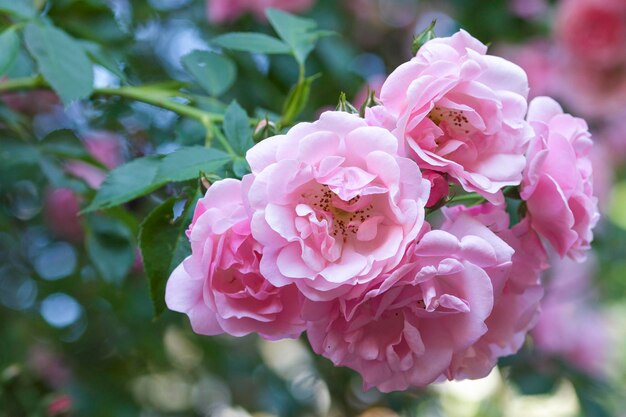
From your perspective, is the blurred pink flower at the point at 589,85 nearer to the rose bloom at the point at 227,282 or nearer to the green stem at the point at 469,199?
the green stem at the point at 469,199

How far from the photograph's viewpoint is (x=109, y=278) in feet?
2.66

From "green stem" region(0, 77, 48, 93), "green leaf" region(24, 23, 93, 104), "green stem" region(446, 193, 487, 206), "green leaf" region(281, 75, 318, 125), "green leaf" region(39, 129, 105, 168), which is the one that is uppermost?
"green stem" region(446, 193, 487, 206)

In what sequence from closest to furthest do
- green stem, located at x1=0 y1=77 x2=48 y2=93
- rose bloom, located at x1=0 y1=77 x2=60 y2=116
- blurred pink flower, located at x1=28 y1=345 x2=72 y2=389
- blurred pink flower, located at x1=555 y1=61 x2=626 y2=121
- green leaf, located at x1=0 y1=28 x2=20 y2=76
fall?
green leaf, located at x1=0 y1=28 x2=20 y2=76
green stem, located at x1=0 y1=77 x2=48 y2=93
rose bloom, located at x1=0 y1=77 x2=60 y2=116
blurred pink flower, located at x1=28 y1=345 x2=72 y2=389
blurred pink flower, located at x1=555 y1=61 x2=626 y2=121

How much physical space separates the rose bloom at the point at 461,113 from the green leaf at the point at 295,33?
0.24 m

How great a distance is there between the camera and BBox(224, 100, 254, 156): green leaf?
58 centimetres

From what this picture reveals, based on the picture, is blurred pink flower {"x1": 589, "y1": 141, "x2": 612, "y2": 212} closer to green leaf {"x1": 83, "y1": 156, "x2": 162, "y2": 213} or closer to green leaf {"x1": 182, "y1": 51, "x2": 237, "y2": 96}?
green leaf {"x1": 182, "y1": 51, "x2": 237, "y2": 96}

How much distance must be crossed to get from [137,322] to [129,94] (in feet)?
2.02

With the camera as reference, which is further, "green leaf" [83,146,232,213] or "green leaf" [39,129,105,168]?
"green leaf" [39,129,105,168]

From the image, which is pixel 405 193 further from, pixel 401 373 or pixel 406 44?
pixel 406 44

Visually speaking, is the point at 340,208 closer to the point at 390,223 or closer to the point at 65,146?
the point at 390,223

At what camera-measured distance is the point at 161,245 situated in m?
0.56

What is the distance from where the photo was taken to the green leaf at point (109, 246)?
0.83 metres

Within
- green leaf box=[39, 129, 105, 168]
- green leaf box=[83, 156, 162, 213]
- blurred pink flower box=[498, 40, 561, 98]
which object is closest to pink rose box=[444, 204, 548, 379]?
green leaf box=[83, 156, 162, 213]

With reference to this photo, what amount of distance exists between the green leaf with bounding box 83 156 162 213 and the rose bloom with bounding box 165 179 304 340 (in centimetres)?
9
